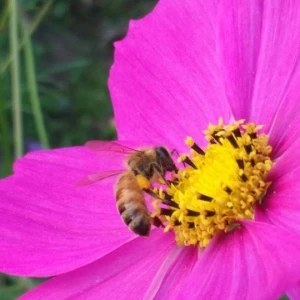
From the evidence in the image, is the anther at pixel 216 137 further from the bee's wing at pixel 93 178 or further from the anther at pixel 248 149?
the bee's wing at pixel 93 178

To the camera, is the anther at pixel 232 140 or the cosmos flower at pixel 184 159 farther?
the anther at pixel 232 140

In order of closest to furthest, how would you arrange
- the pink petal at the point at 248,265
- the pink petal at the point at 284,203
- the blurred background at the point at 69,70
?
the pink petal at the point at 248,265, the pink petal at the point at 284,203, the blurred background at the point at 69,70

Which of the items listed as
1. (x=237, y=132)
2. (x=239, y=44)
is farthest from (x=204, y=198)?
(x=239, y=44)

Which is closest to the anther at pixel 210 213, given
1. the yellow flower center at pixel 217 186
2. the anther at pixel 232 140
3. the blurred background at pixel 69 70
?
the yellow flower center at pixel 217 186

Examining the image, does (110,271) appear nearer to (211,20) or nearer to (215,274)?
(215,274)

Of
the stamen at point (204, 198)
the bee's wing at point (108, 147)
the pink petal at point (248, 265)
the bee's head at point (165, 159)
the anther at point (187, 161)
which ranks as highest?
the bee's wing at point (108, 147)

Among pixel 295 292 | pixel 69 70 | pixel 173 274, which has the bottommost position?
pixel 295 292

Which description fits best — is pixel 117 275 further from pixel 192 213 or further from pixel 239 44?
pixel 239 44
